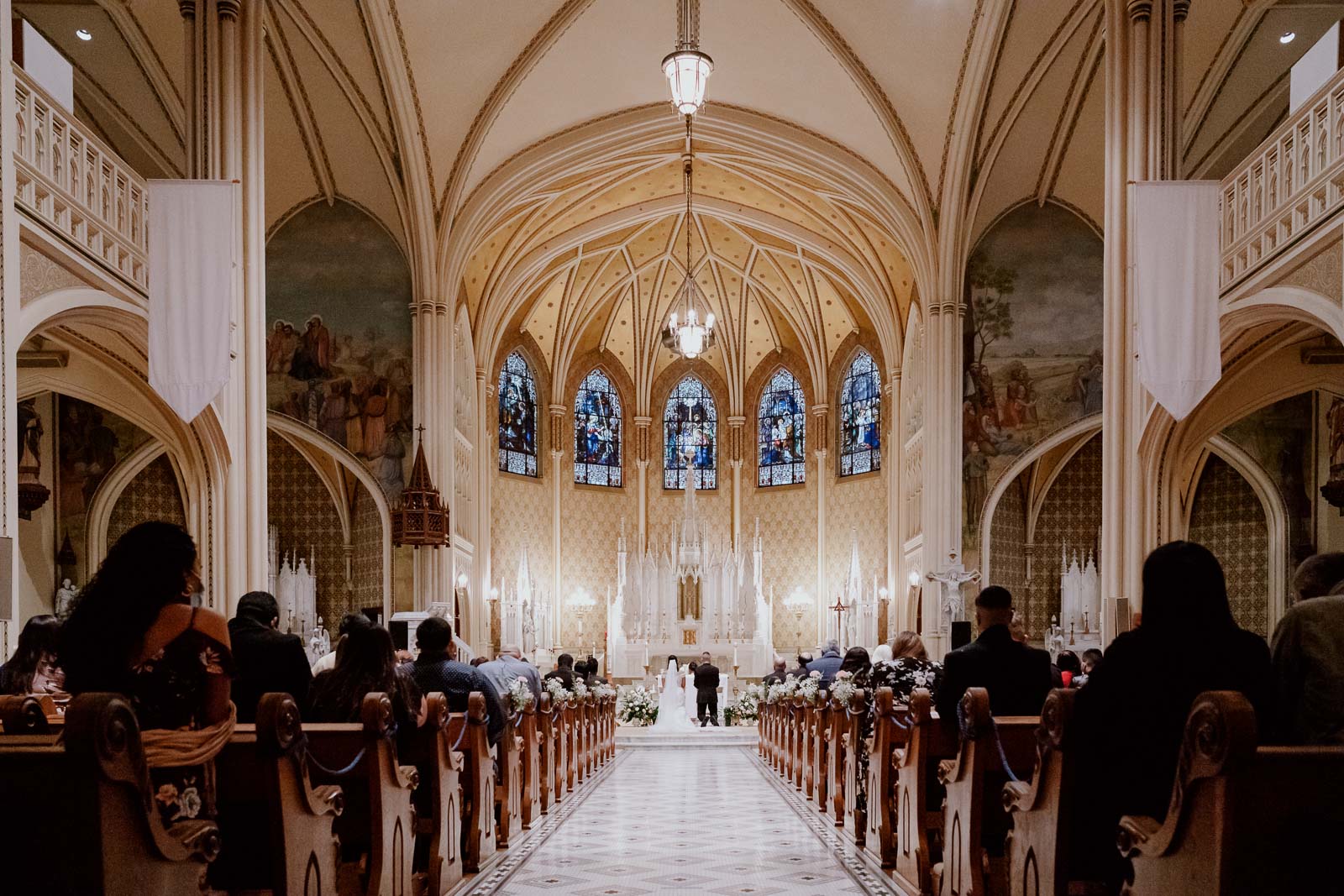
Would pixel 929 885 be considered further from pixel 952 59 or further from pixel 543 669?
pixel 543 669

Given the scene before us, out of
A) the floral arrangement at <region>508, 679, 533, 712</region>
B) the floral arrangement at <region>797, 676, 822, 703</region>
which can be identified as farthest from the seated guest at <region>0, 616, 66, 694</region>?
the floral arrangement at <region>797, 676, 822, 703</region>

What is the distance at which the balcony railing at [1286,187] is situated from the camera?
878 cm

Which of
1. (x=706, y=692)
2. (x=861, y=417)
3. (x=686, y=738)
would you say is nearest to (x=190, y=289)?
(x=686, y=738)

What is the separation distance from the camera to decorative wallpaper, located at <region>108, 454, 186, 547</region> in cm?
1728

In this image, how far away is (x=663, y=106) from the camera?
20.4 m

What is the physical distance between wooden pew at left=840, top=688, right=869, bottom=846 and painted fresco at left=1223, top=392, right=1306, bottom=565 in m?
9.27

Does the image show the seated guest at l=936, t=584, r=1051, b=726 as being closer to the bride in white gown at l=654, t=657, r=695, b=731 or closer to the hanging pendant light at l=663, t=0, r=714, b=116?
the hanging pendant light at l=663, t=0, r=714, b=116

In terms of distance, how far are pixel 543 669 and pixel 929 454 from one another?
11.1 m

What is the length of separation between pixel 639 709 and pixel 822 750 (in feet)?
36.9

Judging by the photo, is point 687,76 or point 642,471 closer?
point 687,76

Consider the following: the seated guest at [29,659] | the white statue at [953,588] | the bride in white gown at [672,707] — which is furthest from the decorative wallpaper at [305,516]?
the seated guest at [29,659]

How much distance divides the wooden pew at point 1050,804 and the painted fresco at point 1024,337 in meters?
15.0

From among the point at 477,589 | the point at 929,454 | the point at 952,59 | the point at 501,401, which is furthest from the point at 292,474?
the point at 952,59

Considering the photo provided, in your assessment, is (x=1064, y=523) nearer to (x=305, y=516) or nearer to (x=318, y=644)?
(x=318, y=644)
